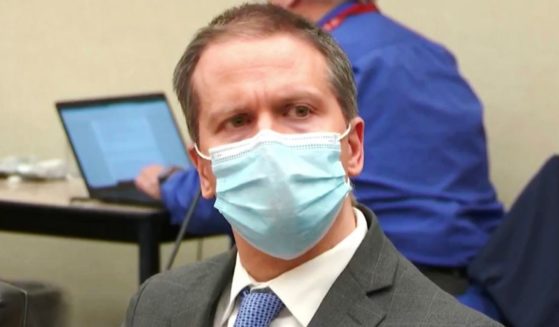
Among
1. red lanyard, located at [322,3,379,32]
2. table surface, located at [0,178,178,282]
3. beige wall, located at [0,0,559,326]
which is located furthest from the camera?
beige wall, located at [0,0,559,326]

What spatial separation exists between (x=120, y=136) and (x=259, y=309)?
178 centimetres

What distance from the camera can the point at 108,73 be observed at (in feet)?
12.5

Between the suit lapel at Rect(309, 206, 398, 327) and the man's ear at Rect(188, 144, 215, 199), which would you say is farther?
the man's ear at Rect(188, 144, 215, 199)

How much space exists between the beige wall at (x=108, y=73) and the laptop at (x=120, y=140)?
52 cm

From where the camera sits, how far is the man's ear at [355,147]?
1.42m

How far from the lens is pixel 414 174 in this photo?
251 centimetres

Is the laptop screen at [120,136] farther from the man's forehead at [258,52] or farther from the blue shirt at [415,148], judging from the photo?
the man's forehead at [258,52]

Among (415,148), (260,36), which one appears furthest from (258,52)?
(415,148)

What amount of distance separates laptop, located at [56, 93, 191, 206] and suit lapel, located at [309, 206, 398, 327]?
5.09 ft

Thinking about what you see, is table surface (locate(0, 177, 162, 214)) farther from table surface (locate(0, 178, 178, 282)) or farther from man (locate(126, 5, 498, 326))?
man (locate(126, 5, 498, 326))

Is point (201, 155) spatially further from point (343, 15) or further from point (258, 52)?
point (343, 15)

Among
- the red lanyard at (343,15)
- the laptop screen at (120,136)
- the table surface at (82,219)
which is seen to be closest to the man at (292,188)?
the red lanyard at (343,15)

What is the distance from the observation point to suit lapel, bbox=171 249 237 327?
56.2 inches

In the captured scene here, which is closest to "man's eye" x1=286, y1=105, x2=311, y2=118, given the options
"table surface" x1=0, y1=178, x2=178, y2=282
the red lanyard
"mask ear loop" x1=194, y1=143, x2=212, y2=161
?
"mask ear loop" x1=194, y1=143, x2=212, y2=161
